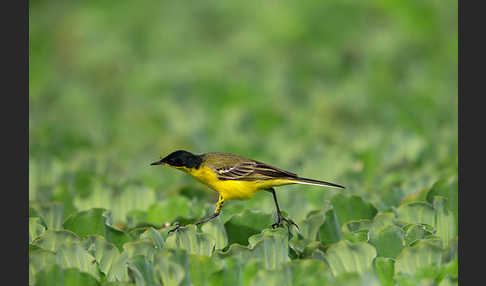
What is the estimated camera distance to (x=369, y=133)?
25.2ft

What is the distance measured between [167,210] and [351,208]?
119 cm

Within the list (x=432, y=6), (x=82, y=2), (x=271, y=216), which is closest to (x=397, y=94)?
(x=432, y=6)

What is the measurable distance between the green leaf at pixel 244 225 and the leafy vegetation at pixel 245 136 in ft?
0.04

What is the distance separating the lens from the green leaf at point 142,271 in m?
3.75

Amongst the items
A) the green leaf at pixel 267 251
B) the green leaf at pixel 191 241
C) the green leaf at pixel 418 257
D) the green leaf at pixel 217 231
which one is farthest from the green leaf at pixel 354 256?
the green leaf at pixel 217 231

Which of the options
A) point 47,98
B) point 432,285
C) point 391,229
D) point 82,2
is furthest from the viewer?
point 82,2

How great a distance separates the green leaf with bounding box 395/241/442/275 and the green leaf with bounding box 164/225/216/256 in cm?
94

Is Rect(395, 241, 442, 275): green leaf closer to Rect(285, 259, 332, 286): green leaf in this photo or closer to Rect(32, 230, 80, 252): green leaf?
Rect(285, 259, 332, 286): green leaf

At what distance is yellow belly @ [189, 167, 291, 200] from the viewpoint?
506cm

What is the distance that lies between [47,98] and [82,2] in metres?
4.92

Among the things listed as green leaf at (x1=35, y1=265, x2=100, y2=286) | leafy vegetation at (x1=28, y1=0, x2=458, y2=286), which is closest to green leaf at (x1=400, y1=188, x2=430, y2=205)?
leafy vegetation at (x1=28, y1=0, x2=458, y2=286)

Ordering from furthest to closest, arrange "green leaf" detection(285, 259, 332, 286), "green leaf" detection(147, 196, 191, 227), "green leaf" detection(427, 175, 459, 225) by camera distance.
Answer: "green leaf" detection(147, 196, 191, 227)
"green leaf" detection(427, 175, 459, 225)
"green leaf" detection(285, 259, 332, 286)

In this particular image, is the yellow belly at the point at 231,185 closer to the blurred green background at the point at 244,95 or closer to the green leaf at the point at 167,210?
the green leaf at the point at 167,210

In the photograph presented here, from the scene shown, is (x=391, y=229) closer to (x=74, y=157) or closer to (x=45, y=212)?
(x=45, y=212)
